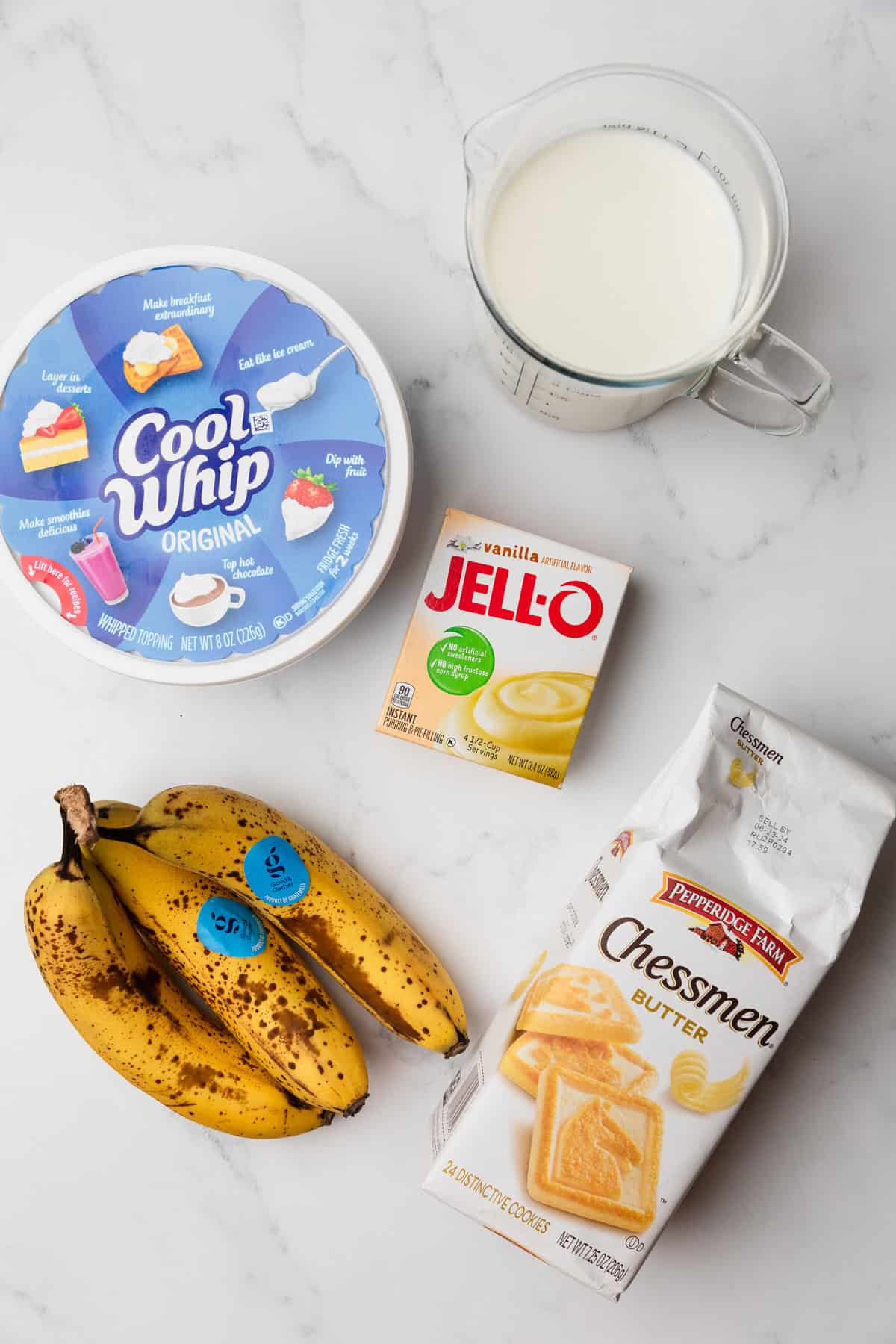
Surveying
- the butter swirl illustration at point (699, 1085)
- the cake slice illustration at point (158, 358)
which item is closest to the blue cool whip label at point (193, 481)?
the cake slice illustration at point (158, 358)

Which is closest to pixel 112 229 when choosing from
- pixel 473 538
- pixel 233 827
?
A: pixel 473 538

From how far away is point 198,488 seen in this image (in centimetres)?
85

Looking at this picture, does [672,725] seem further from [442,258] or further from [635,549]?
[442,258]

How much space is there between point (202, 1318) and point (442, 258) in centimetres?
109

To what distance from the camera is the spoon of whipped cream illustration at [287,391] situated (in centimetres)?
85

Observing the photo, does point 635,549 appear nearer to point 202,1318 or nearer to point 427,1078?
point 427,1078

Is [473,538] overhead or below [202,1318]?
overhead

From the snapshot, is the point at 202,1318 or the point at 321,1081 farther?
the point at 202,1318

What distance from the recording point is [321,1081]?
2.88ft

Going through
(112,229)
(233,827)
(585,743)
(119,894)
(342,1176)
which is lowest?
(342,1176)

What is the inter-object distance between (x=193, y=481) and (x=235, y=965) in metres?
0.43

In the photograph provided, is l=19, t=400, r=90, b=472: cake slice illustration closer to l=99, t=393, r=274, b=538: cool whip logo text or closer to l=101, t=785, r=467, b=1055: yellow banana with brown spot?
l=99, t=393, r=274, b=538: cool whip logo text

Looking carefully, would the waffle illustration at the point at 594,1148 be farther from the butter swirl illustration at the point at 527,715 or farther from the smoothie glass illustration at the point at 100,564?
the smoothie glass illustration at the point at 100,564

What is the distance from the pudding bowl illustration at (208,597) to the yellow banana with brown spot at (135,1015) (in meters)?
0.21
